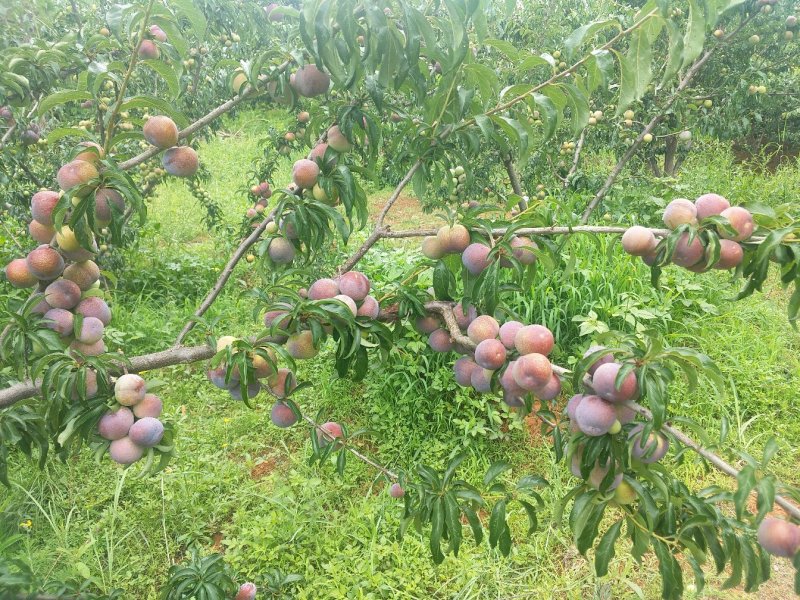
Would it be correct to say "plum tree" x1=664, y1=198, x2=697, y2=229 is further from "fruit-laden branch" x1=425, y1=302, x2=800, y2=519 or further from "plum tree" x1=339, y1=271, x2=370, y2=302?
"plum tree" x1=339, y1=271, x2=370, y2=302

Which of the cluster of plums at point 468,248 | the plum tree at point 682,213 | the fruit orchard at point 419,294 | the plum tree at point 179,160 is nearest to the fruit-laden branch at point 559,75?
the fruit orchard at point 419,294

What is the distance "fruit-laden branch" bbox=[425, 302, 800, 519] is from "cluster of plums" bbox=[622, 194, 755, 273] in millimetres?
237

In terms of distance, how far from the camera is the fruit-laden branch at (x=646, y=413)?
75 cm

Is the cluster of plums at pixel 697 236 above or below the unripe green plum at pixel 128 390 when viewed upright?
above

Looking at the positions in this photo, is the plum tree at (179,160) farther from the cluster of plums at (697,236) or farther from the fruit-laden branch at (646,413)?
the cluster of plums at (697,236)

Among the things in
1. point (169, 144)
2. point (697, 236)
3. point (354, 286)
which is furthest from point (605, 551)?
point (169, 144)

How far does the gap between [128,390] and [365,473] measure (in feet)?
5.66

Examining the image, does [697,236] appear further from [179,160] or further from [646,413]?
[179,160]

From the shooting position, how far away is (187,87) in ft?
10.3

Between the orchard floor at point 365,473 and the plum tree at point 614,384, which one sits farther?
the orchard floor at point 365,473

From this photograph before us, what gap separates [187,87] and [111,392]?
103 inches

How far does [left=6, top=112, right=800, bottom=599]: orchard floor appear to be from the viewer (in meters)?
2.03

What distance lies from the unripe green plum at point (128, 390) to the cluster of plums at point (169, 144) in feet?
1.39

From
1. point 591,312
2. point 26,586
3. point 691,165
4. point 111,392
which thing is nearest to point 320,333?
point 111,392
